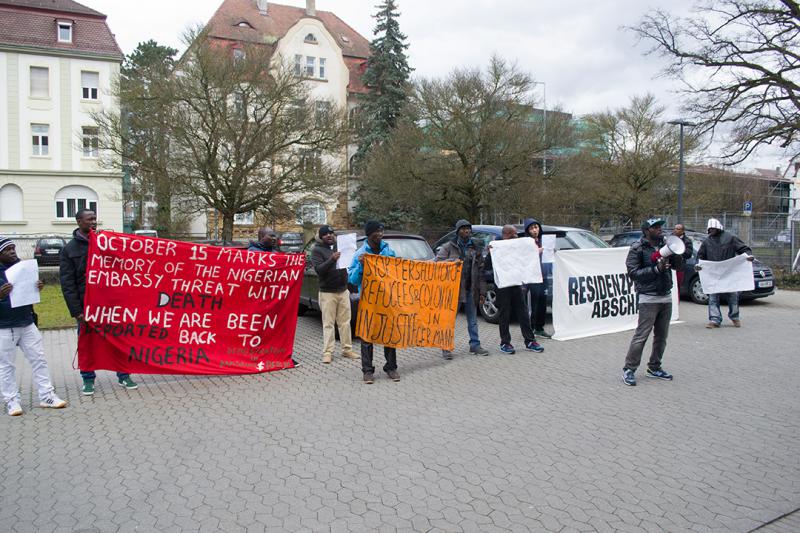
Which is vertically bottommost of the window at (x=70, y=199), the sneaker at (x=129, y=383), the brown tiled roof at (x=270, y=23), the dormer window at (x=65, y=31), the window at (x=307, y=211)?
the sneaker at (x=129, y=383)

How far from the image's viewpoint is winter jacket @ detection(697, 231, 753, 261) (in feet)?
36.3

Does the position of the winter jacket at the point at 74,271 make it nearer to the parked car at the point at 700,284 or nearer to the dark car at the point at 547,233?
the dark car at the point at 547,233

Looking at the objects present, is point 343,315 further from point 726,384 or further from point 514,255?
point 726,384

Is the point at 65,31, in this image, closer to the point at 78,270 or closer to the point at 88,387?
the point at 78,270

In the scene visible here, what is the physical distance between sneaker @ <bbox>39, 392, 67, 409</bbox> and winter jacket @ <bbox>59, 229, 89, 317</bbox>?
2.91ft

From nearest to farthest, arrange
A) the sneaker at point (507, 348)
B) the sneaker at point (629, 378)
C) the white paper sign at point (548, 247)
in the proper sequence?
the sneaker at point (629, 378)
the sneaker at point (507, 348)
the white paper sign at point (548, 247)

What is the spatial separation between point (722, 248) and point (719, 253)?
108mm

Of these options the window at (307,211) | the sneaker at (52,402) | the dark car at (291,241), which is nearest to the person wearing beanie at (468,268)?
the sneaker at (52,402)

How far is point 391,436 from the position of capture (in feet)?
17.2

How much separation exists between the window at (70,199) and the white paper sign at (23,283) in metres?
40.9

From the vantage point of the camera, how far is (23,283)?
5680 mm

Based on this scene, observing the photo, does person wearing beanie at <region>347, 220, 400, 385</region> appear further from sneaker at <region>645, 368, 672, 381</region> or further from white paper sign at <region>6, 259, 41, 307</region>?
white paper sign at <region>6, 259, 41, 307</region>

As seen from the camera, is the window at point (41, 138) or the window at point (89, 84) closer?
the window at point (41, 138)

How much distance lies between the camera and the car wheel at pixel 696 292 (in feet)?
46.0
